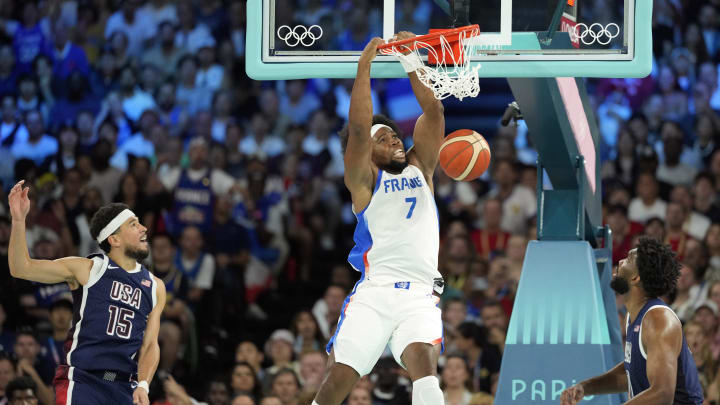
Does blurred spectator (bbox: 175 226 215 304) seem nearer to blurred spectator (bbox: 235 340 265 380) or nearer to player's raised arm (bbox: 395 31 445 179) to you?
blurred spectator (bbox: 235 340 265 380)

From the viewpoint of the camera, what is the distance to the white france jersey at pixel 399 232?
667 cm

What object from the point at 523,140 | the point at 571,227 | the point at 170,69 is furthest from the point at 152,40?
the point at 571,227

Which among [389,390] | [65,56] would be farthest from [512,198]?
[65,56]

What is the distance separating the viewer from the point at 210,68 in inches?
574

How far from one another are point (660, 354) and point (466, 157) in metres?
1.65

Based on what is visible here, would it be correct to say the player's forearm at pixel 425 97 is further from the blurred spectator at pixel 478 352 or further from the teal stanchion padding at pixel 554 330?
the blurred spectator at pixel 478 352

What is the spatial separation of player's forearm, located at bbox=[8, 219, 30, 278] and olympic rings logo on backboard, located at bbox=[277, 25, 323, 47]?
2014 millimetres

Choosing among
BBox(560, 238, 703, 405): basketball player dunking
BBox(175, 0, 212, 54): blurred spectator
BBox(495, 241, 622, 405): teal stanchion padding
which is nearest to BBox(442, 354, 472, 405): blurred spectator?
BBox(495, 241, 622, 405): teal stanchion padding

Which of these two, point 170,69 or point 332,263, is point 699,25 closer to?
point 332,263

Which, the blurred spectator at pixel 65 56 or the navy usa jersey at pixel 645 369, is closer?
the navy usa jersey at pixel 645 369

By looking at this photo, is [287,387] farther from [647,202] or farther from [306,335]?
[647,202]

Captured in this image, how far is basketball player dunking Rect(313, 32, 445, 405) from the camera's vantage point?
6406 mm

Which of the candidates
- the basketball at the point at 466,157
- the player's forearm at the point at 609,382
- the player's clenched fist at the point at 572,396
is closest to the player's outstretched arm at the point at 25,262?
the basketball at the point at 466,157

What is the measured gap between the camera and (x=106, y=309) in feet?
24.0
